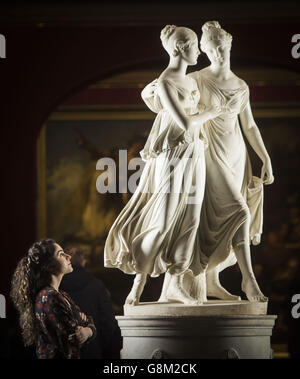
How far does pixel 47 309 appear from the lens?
18.8 ft

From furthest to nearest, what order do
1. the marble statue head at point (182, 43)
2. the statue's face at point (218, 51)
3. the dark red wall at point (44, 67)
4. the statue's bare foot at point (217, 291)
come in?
the dark red wall at point (44, 67) < the statue's bare foot at point (217, 291) < the statue's face at point (218, 51) < the marble statue head at point (182, 43)

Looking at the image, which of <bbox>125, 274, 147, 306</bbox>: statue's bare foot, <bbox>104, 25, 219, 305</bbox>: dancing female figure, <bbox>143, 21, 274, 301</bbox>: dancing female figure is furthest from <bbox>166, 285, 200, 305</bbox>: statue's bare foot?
<bbox>125, 274, 147, 306</bbox>: statue's bare foot

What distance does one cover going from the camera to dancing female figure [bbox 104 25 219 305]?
6.98m

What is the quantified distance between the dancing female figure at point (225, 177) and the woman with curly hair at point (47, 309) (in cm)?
148

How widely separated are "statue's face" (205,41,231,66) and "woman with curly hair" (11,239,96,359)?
2.13 metres

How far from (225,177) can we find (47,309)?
201 centimetres

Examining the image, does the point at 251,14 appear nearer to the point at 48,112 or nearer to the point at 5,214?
the point at 48,112

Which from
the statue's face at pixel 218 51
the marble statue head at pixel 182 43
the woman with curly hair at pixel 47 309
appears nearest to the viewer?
the woman with curly hair at pixel 47 309

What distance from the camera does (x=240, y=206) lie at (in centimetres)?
708

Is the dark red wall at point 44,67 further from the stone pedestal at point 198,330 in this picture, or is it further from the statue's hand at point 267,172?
the stone pedestal at point 198,330

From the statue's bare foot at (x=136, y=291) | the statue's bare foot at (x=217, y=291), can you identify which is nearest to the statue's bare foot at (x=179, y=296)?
the statue's bare foot at (x=136, y=291)

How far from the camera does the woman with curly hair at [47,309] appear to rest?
5758mm

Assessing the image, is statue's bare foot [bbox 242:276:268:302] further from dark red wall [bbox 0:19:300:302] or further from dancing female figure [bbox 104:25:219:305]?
dark red wall [bbox 0:19:300:302]
